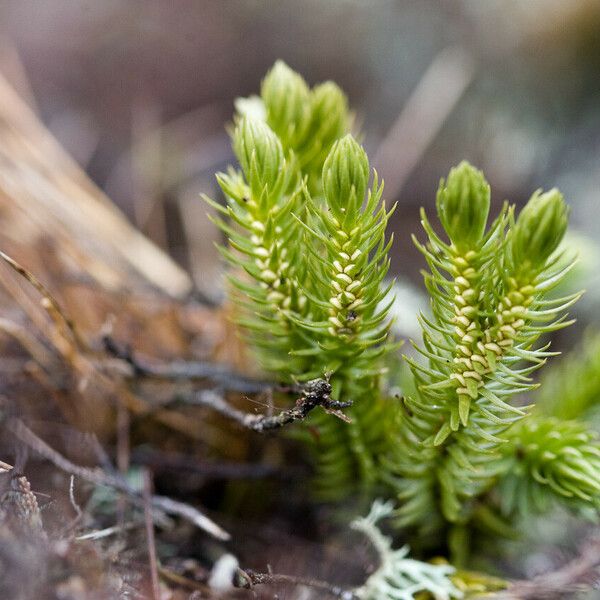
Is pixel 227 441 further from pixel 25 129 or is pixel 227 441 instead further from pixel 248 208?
pixel 25 129

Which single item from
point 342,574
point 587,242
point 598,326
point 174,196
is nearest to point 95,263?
point 174,196

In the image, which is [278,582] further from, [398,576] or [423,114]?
[423,114]

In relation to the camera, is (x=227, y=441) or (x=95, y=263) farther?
(x=95, y=263)

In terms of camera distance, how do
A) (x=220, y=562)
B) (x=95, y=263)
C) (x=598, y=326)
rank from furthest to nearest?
(x=598, y=326) < (x=95, y=263) < (x=220, y=562)

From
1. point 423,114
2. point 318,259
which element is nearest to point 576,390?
point 318,259

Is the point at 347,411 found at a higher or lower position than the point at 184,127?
lower

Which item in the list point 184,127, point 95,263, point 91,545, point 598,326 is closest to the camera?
point 91,545

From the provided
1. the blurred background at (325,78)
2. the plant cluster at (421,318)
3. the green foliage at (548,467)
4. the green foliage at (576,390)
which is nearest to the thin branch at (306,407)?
the plant cluster at (421,318)
